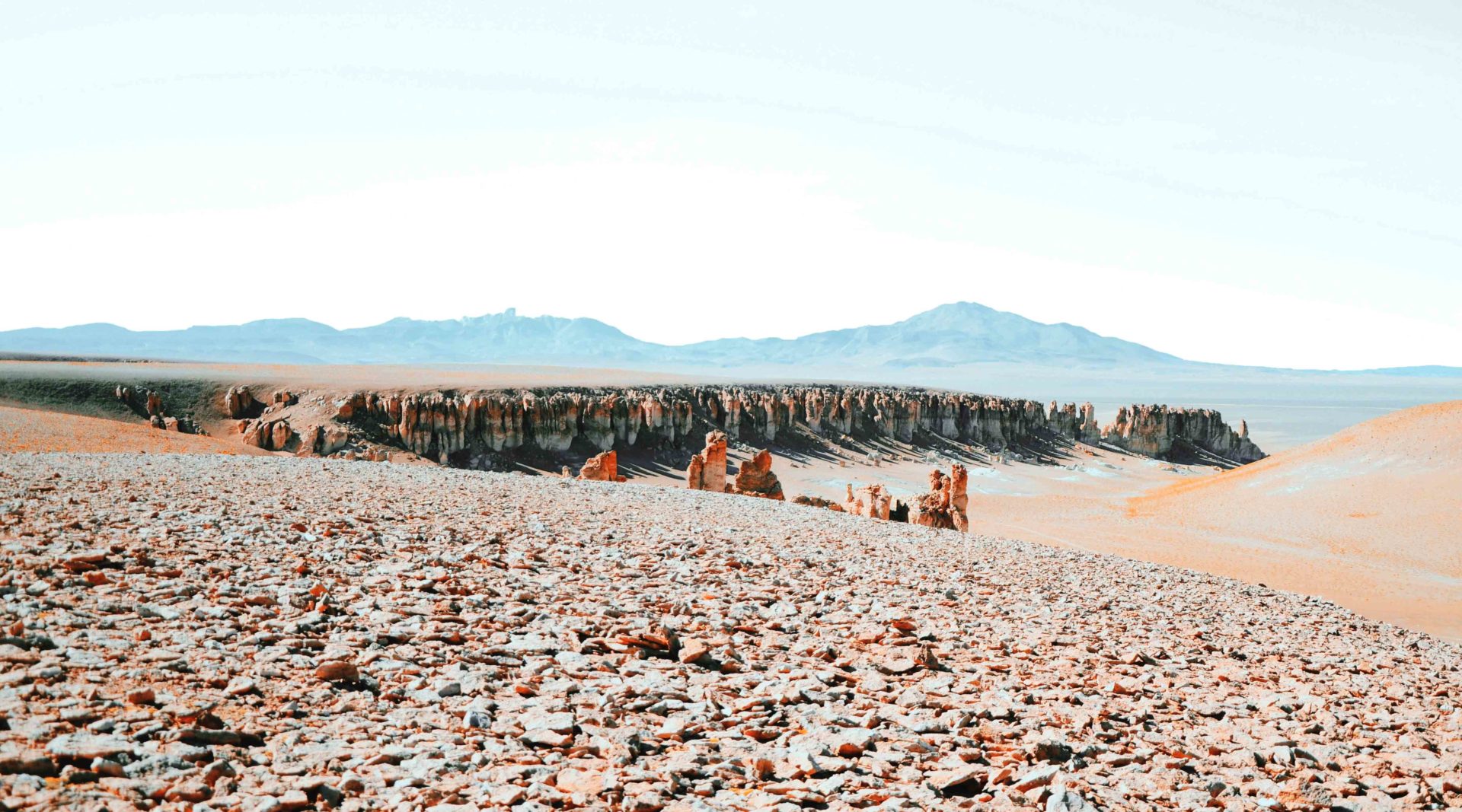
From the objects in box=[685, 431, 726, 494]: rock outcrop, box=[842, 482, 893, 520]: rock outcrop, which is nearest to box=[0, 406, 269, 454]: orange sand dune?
box=[685, 431, 726, 494]: rock outcrop

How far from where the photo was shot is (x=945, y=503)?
20.1 m

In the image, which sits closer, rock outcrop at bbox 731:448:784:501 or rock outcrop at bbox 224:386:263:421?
rock outcrop at bbox 731:448:784:501

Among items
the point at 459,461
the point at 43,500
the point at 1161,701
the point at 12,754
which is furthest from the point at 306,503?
the point at 459,461

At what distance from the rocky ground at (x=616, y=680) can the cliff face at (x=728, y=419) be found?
93.6 ft

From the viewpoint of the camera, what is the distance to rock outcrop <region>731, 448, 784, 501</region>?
23.8 m

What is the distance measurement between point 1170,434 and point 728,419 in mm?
39286

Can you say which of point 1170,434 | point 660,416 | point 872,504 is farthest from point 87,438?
point 1170,434

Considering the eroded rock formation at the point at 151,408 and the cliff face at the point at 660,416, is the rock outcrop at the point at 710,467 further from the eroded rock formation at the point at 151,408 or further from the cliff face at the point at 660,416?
the eroded rock formation at the point at 151,408

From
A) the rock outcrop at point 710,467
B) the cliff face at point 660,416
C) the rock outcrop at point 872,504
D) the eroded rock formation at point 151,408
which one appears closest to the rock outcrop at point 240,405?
A: the eroded rock formation at point 151,408

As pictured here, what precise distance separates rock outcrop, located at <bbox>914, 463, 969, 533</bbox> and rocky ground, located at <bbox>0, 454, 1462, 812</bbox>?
957 centimetres

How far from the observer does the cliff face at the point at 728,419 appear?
3809 centimetres

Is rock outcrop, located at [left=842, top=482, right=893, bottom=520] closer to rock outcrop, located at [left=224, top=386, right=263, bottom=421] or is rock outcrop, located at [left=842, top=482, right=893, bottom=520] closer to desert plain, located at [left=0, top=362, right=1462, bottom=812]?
desert plain, located at [left=0, top=362, right=1462, bottom=812]

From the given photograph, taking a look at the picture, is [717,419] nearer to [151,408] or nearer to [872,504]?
[151,408]

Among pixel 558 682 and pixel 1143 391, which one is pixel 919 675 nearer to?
pixel 558 682
